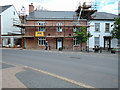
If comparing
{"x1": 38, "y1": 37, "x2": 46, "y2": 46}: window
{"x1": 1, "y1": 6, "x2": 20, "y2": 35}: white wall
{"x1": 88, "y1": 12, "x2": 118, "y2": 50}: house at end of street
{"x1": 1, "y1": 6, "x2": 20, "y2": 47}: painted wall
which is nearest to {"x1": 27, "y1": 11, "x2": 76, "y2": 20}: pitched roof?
{"x1": 38, "y1": 37, "x2": 46, "y2": 46}: window

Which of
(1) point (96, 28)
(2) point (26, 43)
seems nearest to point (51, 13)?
(2) point (26, 43)

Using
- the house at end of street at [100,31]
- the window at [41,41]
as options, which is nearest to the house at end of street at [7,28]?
the window at [41,41]

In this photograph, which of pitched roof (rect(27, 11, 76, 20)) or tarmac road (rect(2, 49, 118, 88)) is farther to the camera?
pitched roof (rect(27, 11, 76, 20))

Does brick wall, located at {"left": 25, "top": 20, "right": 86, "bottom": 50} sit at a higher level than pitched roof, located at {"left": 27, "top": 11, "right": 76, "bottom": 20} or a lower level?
lower

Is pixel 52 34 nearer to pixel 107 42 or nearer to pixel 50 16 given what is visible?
pixel 50 16

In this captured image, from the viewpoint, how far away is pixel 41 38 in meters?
23.0

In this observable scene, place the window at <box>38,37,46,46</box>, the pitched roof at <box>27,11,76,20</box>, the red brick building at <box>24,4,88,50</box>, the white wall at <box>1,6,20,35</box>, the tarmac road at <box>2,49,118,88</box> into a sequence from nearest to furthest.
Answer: the tarmac road at <box>2,49,118,88</box> < the red brick building at <box>24,4,88,50</box> < the window at <box>38,37,46,46</box> < the pitched roof at <box>27,11,76,20</box> < the white wall at <box>1,6,20,35</box>

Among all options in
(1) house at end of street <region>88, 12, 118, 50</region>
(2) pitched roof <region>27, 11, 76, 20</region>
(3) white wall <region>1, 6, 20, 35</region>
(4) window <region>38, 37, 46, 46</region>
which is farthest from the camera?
(3) white wall <region>1, 6, 20, 35</region>

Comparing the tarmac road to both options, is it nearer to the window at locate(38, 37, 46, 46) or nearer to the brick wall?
the brick wall

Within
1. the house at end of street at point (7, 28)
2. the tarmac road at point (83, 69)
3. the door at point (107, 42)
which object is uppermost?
the house at end of street at point (7, 28)

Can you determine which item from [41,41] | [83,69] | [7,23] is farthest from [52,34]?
[83,69]

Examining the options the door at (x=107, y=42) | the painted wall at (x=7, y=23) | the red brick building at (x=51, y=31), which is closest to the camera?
the red brick building at (x=51, y=31)

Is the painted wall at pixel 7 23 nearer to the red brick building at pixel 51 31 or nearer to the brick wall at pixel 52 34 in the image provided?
the brick wall at pixel 52 34

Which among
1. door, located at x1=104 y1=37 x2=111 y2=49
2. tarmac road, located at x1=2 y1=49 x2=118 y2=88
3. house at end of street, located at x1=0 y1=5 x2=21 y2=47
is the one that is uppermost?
house at end of street, located at x1=0 y1=5 x2=21 y2=47
